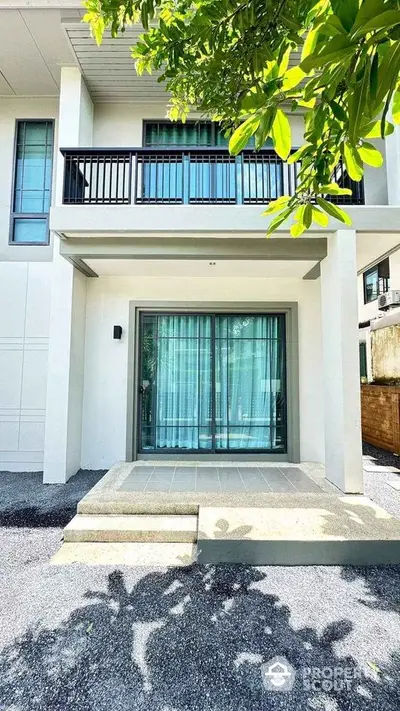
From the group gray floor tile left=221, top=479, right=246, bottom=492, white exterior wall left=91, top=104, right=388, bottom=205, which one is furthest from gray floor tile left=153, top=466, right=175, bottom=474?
white exterior wall left=91, top=104, right=388, bottom=205

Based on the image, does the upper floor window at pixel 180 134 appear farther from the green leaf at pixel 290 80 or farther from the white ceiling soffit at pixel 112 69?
the green leaf at pixel 290 80

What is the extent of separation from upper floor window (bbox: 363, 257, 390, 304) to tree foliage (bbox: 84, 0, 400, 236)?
289 inches

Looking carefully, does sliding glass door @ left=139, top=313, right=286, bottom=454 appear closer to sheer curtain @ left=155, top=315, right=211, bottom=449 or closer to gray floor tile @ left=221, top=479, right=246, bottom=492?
sheer curtain @ left=155, top=315, right=211, bottom=449

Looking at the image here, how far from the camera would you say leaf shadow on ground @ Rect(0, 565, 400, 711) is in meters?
1.74

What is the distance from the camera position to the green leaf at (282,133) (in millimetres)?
1398

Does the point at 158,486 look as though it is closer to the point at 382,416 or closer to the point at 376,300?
the point at 382,416

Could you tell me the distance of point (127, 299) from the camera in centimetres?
560

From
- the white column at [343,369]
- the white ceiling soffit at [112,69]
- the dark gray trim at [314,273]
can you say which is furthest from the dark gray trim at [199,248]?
the white ceiling soffit at [112,69]

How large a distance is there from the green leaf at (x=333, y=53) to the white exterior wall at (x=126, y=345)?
4.60 metres

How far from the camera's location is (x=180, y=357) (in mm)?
5688

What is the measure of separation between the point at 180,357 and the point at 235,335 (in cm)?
100

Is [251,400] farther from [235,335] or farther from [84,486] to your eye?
[84,486]

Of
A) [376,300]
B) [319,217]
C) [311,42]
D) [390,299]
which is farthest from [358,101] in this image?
[376,300]

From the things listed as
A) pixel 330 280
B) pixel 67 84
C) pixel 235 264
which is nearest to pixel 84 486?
pixel 235 264
